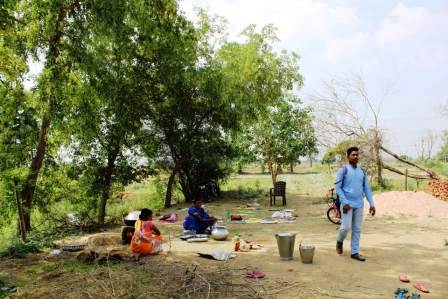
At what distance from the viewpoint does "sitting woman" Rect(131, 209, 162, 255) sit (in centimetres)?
655

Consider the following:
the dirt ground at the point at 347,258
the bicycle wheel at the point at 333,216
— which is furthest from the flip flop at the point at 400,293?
the bicycle wheel at the point at 333,216

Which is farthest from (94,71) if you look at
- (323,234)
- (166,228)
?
(323,234)

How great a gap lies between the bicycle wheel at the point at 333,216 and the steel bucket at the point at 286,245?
4.49m

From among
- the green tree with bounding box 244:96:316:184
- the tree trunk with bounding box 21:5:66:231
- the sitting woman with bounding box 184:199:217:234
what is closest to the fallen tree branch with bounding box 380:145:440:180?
the green tree with bounding box 244:96:316:184

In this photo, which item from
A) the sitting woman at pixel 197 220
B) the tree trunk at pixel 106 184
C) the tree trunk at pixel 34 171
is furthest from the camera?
the tree trunk at pixel 106 184

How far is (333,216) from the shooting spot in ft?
36.0

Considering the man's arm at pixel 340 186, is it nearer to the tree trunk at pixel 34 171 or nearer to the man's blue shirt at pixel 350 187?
the man's blue shirt at pixel 350 187

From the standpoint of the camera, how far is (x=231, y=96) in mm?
14344

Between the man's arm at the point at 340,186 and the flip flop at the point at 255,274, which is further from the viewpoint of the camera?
the man's arm at the point at 340,186

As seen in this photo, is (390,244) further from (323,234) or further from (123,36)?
(123,36)

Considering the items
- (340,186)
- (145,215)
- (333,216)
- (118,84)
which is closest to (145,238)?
(145,215)

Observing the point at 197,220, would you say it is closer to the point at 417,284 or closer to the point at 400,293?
the point at 417,284

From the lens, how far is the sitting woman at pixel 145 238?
655cm

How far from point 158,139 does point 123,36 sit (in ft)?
21.4
